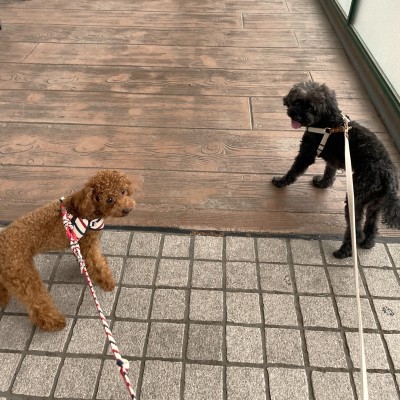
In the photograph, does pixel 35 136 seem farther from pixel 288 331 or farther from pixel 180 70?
pixel 288 331

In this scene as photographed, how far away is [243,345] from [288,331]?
0.84 ft

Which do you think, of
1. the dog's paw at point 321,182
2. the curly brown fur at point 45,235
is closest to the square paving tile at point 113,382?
the curly brown fur at point 45,235

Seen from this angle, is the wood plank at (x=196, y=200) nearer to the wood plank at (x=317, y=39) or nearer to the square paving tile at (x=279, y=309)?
the square paving tile at (x=279, y=309)

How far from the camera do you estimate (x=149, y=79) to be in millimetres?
3949

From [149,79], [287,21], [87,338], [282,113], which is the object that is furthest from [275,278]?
[287,21]

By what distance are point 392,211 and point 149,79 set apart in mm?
2868

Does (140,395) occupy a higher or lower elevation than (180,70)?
lower

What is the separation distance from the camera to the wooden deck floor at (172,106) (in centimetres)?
268

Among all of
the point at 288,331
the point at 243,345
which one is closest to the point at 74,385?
the point at 243,345

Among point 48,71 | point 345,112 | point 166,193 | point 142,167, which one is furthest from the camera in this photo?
point 48,71

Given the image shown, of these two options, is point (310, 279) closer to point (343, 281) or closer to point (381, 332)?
point (343, 281)

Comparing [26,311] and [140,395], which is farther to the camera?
[26,311]

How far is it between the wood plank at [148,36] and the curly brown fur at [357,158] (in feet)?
8.46

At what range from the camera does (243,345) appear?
187 centimetres
